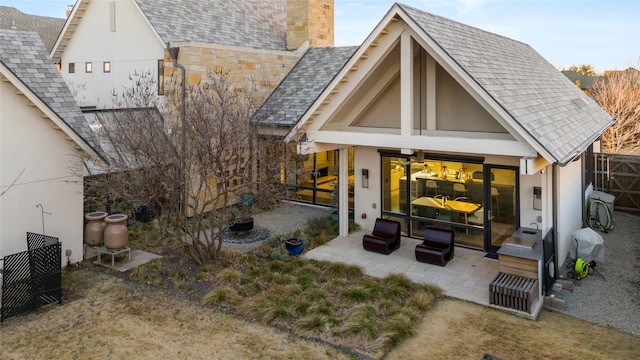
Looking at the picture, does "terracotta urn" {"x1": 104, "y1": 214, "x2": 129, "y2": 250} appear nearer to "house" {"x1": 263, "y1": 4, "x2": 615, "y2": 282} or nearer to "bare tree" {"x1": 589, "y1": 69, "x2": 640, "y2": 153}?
"house" {"x1": 263, "y1": 4, "x2": 615, "y2": 282}

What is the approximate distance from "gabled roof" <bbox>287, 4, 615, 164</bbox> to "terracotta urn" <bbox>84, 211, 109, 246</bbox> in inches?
245

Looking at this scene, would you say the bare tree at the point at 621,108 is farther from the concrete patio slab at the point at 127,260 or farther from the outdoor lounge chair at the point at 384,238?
the concrete patio slab at the point at 127,260

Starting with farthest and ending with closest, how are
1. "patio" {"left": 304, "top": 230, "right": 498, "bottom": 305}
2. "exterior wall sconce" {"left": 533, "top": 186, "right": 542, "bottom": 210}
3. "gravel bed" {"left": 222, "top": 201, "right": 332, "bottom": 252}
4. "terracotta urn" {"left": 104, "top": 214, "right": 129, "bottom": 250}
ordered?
"gravel bed" {"left": 222, "top": 201, "right": 332, "bottom": 252} < "terracotta urn" {"left": 104, "top": 214, "right": 129, "bottom": 250} < "exterior wall sconce" {"left": 533, "top": 186, "right": 542, "bottom": 210} < "patio" {"left": 304, "top": 230, "right": 498, "bottom": 305}

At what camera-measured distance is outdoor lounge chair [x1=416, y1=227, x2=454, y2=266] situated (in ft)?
38.9

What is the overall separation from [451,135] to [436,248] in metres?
3.00

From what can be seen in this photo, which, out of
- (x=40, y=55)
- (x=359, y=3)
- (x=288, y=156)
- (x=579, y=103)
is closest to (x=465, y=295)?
(x=288, y=156)

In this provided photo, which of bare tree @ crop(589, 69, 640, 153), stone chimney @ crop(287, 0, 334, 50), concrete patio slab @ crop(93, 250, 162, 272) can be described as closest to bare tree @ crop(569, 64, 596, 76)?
bare tree @ crop(589, 69, 640, 153)

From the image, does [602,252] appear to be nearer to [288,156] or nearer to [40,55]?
[288,156]

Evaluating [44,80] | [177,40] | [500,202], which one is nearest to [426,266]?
[500,202]

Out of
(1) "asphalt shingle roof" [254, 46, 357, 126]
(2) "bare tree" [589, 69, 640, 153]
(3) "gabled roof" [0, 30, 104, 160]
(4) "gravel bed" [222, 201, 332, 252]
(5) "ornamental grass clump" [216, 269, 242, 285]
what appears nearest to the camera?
(5) "ornamental grass clump" [216, 269, 242, 285]

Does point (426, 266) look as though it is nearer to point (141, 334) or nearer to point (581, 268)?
point (581, 268)

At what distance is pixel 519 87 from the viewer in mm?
12148

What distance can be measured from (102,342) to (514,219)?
33.5ft

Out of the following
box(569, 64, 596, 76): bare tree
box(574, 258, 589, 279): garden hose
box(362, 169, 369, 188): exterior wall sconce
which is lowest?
box(574, 258, 589, 279): garden hose
